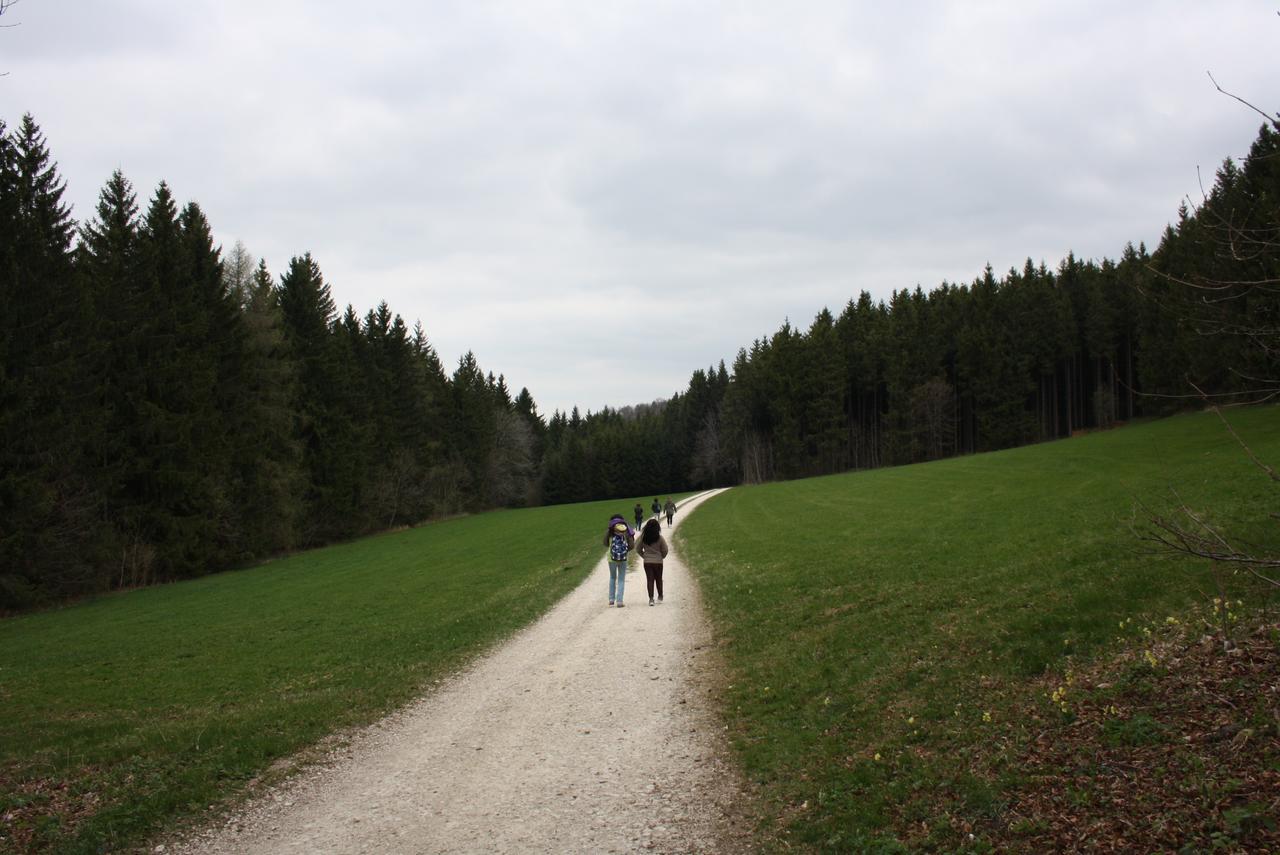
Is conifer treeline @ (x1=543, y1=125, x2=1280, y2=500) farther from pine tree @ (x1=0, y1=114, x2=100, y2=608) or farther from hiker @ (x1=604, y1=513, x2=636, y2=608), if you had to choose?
pine tree @ (x1=0, y1=114, x2=100, y2=608)

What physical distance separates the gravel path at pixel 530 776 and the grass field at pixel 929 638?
731 mm

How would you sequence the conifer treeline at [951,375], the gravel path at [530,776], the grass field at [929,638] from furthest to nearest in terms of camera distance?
the conifer treeline at [951,375]
the gravel path at [530,776]
the grass field at [929,638]

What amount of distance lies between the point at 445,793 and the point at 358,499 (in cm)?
5777

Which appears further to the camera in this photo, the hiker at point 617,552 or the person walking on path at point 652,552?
the hiker at point 617,552

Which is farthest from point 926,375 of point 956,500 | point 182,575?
point 182,575

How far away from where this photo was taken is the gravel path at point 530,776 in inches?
253

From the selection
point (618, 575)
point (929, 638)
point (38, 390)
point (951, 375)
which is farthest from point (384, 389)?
point (951, 375)

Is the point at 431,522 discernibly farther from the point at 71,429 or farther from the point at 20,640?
the point at 20,640

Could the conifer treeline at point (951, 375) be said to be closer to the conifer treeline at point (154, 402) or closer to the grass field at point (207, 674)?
the conifer treeline at point (154, 402)

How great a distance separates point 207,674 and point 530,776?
11.0m

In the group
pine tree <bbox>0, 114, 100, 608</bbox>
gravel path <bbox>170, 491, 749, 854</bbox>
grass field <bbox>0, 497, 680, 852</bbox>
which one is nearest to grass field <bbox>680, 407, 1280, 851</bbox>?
gravel path <bbox>170, 491, 749, 854</bbox>

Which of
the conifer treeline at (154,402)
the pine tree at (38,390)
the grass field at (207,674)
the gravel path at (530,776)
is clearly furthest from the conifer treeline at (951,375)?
the pine tree at (38,390)

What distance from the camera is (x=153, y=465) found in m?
35.4

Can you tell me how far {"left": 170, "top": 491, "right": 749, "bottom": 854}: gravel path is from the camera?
6.43 meters
